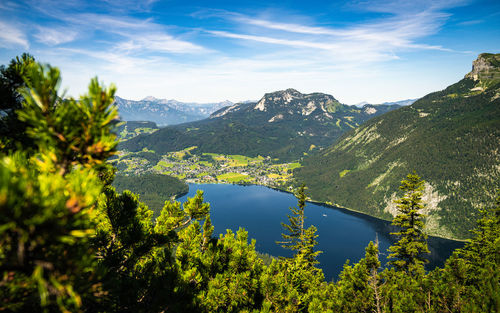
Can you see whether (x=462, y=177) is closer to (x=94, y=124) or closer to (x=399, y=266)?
(x=399, y=266)

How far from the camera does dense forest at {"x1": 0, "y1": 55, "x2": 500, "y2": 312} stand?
3064mm

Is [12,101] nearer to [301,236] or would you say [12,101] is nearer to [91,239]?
[91,239]

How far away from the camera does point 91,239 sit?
7691mm

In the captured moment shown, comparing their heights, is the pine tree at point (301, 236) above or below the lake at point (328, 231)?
above

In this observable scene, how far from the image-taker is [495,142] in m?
191

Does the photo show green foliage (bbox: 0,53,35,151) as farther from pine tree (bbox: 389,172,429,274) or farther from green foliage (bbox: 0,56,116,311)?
pine tree (bbox: 389,172,429,274)

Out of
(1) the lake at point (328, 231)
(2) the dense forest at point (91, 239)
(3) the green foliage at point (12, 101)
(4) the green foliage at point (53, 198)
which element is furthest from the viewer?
(1) the lake at point (328, 231)

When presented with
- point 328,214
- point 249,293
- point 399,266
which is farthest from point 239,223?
point 249,293

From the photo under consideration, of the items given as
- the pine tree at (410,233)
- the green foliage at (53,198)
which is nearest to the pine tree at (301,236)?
the pine tree at (410,233)

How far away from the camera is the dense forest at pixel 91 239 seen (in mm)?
3064

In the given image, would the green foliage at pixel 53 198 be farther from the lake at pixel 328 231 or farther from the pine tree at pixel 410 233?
the lake at pixel 328 231

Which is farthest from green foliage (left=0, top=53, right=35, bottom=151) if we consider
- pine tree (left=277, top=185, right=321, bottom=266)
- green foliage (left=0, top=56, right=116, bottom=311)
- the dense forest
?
pine tree (left=277, top=185, right=321, bottom=266)

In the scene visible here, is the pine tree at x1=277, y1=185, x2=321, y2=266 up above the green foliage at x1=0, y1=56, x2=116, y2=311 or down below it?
below

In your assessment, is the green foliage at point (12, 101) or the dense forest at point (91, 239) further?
the green foliage at point (12, 101)
